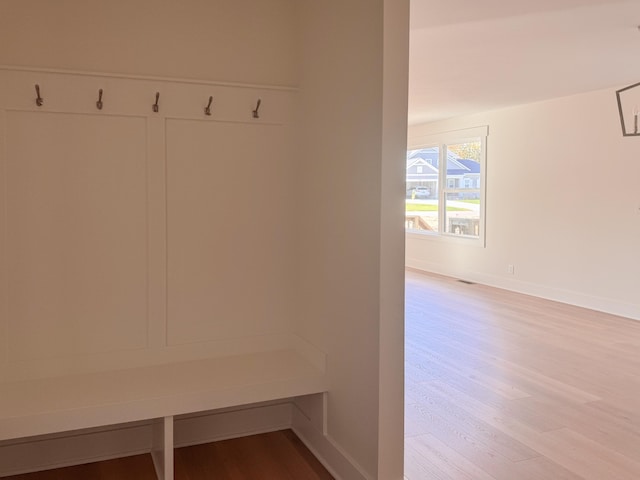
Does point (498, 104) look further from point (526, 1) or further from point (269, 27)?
point (269, 27)

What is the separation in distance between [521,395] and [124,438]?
2302mm

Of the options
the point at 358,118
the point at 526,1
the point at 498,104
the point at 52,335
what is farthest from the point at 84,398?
the point at 498,104

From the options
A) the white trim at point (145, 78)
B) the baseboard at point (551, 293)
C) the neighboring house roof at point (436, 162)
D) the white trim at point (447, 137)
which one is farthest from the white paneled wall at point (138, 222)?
the neighboring house roof at point (436, 162)

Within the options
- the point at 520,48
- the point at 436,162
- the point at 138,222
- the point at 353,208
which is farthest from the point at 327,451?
the point at 436,162

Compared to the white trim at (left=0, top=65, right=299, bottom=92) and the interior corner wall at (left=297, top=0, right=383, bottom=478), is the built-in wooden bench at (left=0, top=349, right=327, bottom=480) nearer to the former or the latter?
the interior corner wall at (left=297, top=0, right=383, bottom=478)

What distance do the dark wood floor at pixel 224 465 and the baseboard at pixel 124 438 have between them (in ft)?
0.13

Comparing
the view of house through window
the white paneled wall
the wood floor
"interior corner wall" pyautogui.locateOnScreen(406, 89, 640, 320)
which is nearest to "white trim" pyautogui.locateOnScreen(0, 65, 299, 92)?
the white paneled wall

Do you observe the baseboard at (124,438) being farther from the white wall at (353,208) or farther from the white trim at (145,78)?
the white trim at (145,78)

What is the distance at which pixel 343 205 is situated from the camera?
2398 millimetres

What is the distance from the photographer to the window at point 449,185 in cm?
791

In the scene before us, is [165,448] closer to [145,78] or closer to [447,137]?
[145,78]

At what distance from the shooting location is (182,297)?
273 centimetres

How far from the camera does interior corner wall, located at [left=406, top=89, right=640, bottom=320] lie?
5.71 metres

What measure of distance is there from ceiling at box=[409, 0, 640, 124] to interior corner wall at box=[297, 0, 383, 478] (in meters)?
1.05
